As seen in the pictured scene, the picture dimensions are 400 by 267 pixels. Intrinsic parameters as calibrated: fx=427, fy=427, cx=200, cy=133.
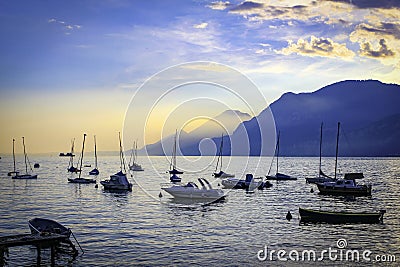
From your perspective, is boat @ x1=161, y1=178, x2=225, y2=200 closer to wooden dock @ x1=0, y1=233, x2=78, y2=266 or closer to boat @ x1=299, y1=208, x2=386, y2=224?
boat @ x1=299, y1=208, x2=386, y2=224

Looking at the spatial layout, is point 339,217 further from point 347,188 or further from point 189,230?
point 347,188

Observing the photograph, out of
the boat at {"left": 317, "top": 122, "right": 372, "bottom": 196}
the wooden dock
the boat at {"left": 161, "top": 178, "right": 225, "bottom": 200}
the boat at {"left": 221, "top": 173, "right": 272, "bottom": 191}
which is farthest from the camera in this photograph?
the boat at {"left": 221, "top": 173, "right": 272, "bottom": 191}

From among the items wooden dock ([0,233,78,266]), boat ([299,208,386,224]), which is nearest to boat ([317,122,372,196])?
boat ([299,208,386,224])

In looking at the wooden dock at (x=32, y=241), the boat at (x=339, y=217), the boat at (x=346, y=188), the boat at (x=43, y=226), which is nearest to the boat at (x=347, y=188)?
the boat at (x=346, y=188)

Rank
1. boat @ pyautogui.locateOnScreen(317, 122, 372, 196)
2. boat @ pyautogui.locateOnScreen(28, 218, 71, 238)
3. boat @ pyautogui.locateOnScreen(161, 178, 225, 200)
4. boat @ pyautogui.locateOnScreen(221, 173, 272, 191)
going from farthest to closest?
1. boat @ pyautogui.locateOnScreen(221, 173, 272, 191)
2. boat @ pyautogui.locateOnScreen(317, 122, 372, 196)
3. boat @ pyautogui.locateOnScreen(161, 178, 225, 200)
4. boat @ pyautogui.locateOnScreen(28, 218, 71, 238)

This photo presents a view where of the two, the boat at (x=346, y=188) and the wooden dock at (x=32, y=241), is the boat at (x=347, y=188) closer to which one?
the boat at (x=346, y=188)

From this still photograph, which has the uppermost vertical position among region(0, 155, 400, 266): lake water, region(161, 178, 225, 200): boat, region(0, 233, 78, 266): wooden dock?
region(0, 233, 78, 266): wooden dock

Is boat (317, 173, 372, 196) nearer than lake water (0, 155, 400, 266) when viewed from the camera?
No

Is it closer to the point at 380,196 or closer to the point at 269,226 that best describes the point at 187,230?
the point at 269,226

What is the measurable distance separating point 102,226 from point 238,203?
2623 cm

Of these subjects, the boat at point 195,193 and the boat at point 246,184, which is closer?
the boat at point 195,193

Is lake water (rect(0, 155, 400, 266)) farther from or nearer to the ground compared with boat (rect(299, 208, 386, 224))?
nearer to the ground

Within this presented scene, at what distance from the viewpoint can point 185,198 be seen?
212 feet

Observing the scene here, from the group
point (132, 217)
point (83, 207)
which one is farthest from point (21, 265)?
point (83, 207)
